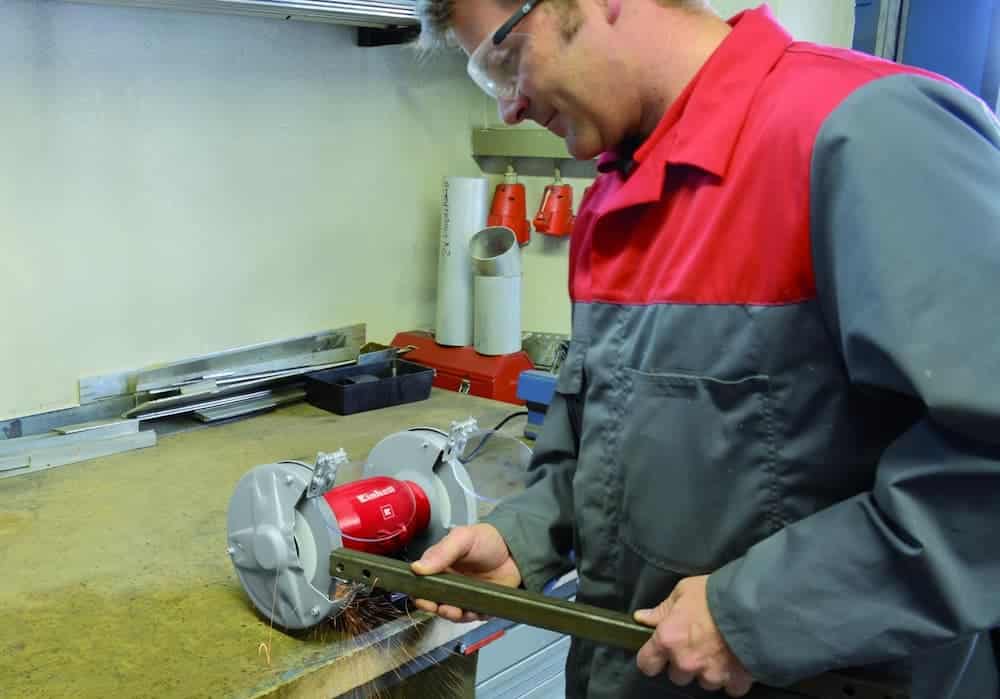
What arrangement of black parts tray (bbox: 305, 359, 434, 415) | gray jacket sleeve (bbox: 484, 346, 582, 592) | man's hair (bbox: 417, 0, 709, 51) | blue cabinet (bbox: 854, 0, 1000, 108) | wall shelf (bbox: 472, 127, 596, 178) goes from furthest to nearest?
1. wall shelf (bbox: 472, 127, 596, 178)
2. black parts tray (bbox: 305, 359, 434, 415)
3. blue cabinet (bbox: 854, 0, 1000, 108)
4. gray jacket sleeve (bbox: 484, 346, 582, 592)
5. man's hair (bbox: 417, 0, 709, 51)

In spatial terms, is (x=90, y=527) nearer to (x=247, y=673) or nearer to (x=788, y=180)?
(x=247, y=673)

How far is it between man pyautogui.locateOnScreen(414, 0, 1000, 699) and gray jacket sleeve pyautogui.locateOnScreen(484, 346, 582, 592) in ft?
0.27

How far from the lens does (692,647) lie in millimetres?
802

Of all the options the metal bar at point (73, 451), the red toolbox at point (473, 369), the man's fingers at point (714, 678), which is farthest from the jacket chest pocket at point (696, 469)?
the red toolbox at point (473, 369)

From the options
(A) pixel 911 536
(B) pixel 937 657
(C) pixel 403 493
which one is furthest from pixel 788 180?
(C) pixel 403 493

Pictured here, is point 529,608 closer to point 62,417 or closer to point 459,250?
point 62,417

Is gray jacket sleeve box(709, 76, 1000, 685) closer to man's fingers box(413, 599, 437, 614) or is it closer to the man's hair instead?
the man's hair

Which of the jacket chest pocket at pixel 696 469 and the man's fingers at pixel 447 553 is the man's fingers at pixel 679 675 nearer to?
the jacket chest pocket at pixel 696 469

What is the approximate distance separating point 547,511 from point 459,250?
1.32 metres

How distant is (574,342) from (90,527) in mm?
886

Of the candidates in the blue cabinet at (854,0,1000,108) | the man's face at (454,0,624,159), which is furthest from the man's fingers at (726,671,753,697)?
the blue cabinet at (854,0,1000,108)

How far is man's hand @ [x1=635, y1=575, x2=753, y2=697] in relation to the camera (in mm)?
797

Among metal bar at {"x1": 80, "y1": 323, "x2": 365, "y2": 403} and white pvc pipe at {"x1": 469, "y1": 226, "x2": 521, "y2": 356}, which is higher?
white pvc pipe at {"x1": 469, "y1": 226, "x2": 521, "y2": 356}

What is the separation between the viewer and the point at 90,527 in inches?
57.3
